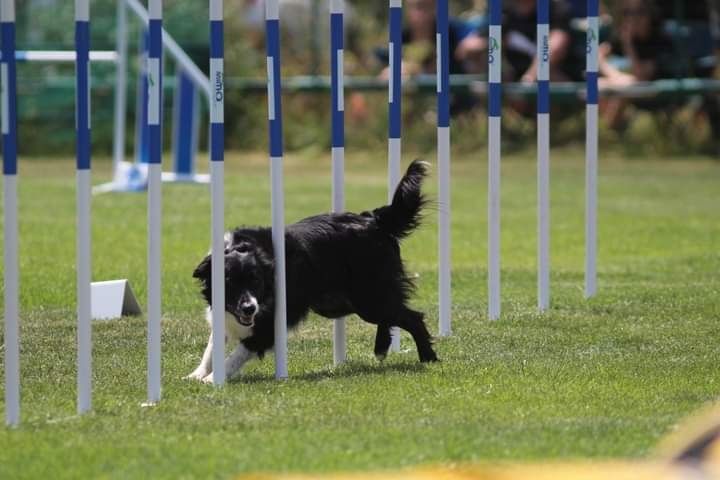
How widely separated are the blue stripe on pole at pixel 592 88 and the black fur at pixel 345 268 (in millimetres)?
2375

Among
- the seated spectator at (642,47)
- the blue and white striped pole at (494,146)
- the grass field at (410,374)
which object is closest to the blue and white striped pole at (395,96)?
the blue and white striped pole at (494,146)

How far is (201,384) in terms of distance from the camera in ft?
21.8

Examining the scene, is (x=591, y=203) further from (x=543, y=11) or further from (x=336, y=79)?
(x=336, y=79)

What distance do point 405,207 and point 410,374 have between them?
35.1 inches

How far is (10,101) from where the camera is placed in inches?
220

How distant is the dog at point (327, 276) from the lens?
22.6ft

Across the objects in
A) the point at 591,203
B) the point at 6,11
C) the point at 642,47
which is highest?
the point at 642,47

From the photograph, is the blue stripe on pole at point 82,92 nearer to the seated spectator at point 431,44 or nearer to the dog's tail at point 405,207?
the dog's tail at point 405,207

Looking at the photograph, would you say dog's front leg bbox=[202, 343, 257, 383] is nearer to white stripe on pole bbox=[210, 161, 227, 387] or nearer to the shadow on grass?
the shadow on grass

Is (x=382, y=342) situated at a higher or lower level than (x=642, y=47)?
lower

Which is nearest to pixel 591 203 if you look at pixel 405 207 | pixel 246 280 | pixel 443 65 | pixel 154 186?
pixel 443 65

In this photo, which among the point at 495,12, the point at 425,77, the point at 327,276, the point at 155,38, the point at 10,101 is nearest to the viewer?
the point at 10,101

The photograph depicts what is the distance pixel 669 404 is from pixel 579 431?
76 centimetres

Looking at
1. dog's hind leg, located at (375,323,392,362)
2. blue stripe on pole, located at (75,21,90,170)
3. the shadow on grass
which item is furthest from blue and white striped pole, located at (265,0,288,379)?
blue stripe on pole, located at (75,21,90,170)
